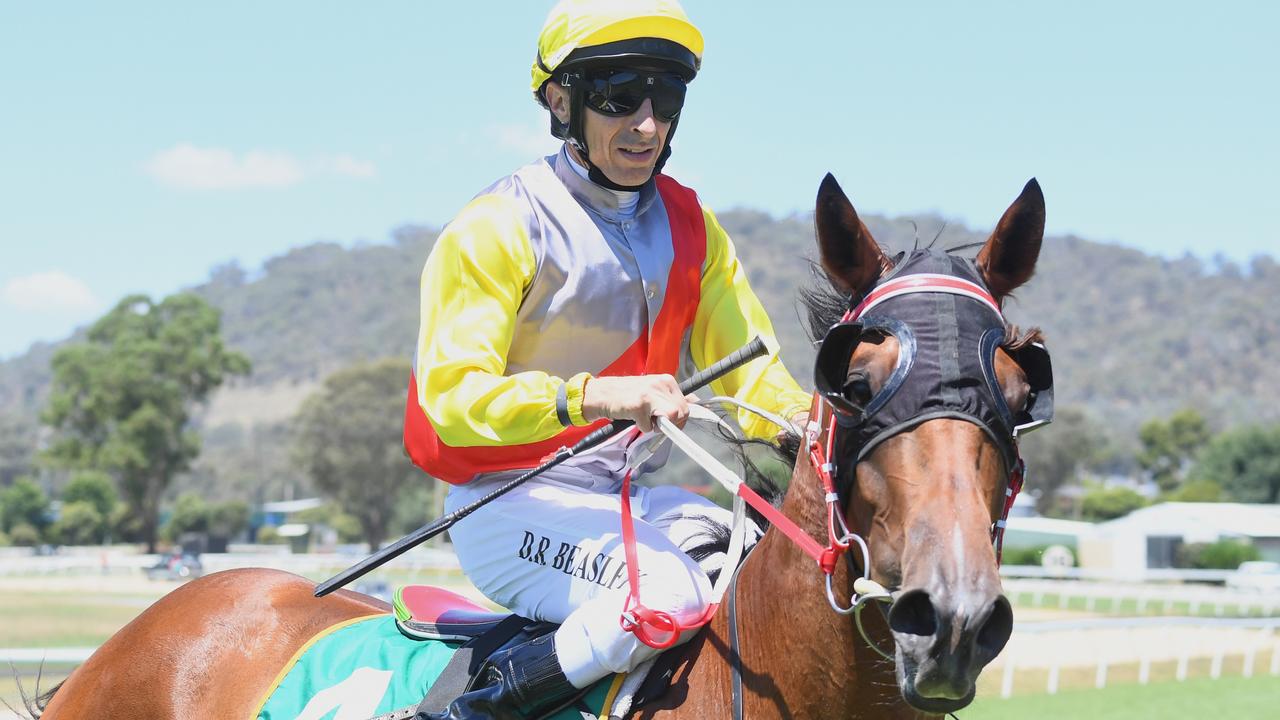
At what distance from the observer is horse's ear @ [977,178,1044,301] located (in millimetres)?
2555

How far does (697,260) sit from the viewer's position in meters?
3.60

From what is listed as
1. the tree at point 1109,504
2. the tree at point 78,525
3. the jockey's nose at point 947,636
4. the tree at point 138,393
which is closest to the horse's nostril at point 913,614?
the jockey's nose at point 947,636

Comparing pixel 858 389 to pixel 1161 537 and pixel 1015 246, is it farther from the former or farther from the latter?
pixel 1161 537

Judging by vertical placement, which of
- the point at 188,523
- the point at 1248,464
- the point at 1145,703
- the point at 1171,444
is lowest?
the point at 1171,444

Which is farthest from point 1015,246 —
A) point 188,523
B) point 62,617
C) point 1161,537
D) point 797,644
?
point 188,523

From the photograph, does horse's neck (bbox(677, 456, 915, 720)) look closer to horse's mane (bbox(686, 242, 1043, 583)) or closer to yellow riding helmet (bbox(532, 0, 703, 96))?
horse's mane (bbox(686, 242, 1043, 583))

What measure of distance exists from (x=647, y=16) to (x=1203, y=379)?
20341cm

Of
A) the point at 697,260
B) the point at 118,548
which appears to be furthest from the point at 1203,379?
the point at 697,260

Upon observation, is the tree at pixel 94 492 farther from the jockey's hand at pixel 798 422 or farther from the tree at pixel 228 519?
the jockey's hand at pixel 798 422

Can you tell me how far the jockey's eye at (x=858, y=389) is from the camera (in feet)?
7.95

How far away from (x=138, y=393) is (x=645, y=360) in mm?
63886

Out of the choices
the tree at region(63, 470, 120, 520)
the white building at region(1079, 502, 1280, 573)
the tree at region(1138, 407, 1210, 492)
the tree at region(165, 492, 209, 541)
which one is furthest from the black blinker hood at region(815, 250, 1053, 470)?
the tree at region(1138, 407, 1210, 492)

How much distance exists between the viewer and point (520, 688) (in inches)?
115

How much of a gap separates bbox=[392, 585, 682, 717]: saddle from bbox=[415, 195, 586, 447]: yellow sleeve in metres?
0.54
